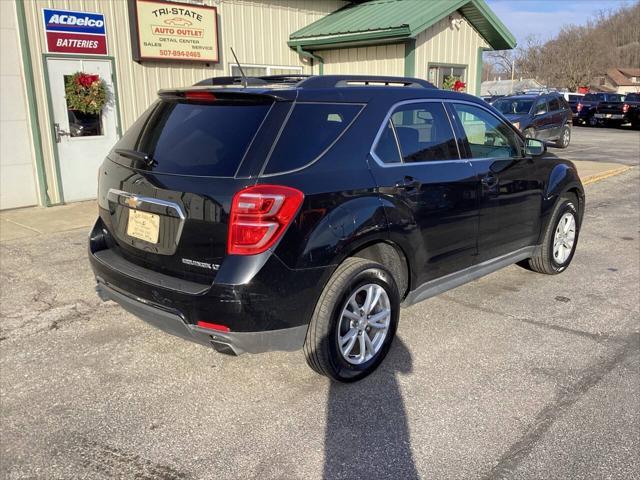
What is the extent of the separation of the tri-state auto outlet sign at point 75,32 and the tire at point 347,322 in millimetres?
7147

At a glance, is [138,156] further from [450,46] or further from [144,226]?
[450,46]

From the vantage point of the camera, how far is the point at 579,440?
305 centimetres

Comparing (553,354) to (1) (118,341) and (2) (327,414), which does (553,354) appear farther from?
(1) (118,341)

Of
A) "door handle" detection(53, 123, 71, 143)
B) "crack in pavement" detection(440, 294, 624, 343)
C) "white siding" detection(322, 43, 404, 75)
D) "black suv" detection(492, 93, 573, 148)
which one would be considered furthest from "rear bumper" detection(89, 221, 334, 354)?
"black suv" detection(492, 93, 573, 148)

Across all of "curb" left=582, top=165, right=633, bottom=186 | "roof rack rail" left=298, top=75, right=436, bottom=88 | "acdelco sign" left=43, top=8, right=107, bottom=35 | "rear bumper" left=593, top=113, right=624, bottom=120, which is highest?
"acdelco sign" left=43, top=8, right=107, bottom=35

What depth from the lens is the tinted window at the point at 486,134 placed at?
179 inches

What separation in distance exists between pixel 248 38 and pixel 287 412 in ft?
30.3

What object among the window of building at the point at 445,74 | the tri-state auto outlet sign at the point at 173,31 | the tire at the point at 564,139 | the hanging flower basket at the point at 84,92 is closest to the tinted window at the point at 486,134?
the hanging flower basket at the point at 84,92

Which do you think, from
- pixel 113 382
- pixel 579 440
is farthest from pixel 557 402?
pixel 113 382

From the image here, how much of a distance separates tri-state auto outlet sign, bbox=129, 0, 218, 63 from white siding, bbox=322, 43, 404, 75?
9.02 feet

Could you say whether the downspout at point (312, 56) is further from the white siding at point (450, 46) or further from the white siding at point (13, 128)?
the white siding at point (13, 128)

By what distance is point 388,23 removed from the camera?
1097 cm

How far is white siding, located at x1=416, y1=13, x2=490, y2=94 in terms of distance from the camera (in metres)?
11.5

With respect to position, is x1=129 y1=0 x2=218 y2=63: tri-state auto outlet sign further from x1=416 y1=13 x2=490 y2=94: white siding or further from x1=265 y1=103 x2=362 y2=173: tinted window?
x1=265 y1=103 x2=362 y2=173: tinted window
